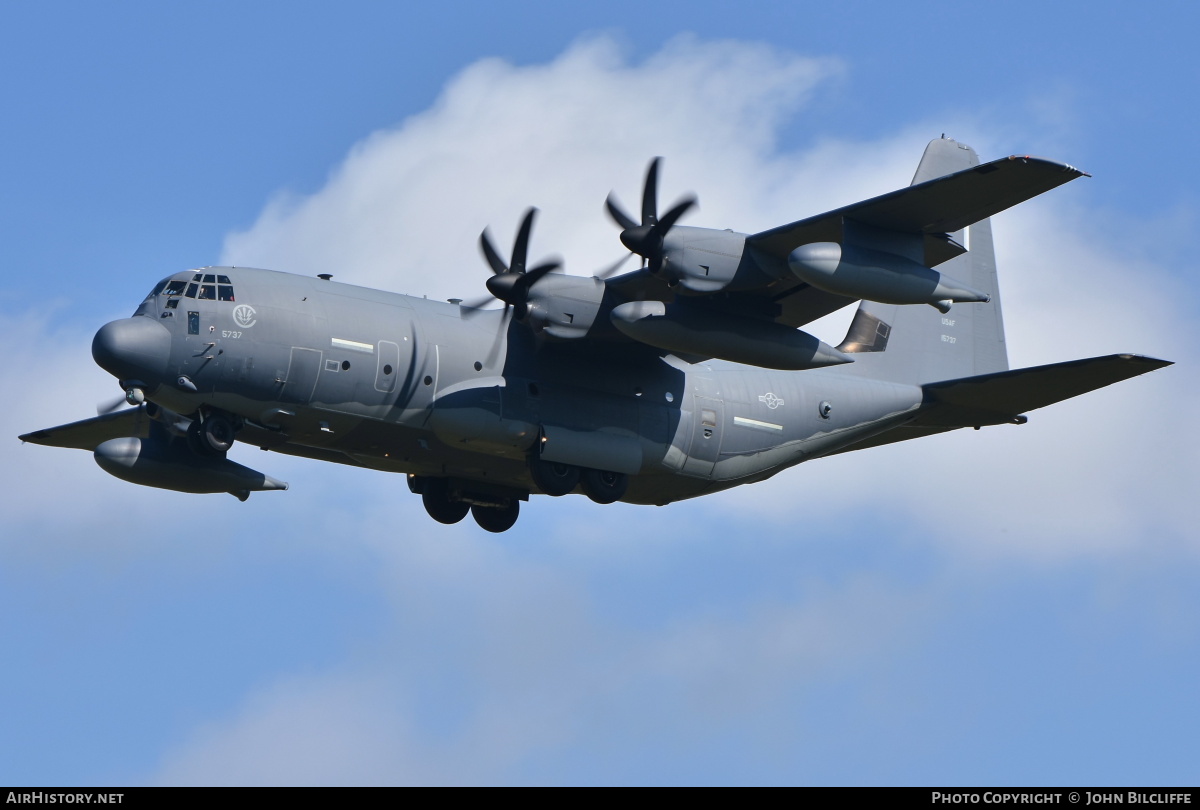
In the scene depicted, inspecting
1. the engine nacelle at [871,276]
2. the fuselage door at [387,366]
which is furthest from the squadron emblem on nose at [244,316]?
the engine nacelle at [871,276]

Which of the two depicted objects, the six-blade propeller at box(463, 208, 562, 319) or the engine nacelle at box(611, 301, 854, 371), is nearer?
the engine nacelle at box(611, 301, 854, 371)

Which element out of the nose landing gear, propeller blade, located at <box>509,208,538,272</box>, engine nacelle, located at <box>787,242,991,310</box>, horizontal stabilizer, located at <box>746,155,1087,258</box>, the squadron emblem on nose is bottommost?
the nose landing gear

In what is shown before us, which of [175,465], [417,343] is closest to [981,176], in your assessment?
[417,343]

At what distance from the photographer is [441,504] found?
23.8 meters

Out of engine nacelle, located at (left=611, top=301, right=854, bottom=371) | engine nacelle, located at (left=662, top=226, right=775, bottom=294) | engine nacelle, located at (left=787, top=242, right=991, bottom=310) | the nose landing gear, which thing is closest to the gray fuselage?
the nose landing gear

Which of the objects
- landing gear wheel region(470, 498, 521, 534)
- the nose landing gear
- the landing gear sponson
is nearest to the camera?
the nose landing gear

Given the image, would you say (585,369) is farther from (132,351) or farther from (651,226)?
(132,351)

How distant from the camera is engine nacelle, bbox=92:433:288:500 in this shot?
22.4m

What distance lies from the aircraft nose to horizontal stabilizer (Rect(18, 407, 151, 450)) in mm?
5135

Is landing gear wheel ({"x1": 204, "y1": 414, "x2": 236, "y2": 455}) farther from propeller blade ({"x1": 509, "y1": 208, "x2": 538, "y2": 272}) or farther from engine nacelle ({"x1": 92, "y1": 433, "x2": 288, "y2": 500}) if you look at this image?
propeller blade ({"x1": 509, "y1": 208, "x2": 538, "y2": 272})

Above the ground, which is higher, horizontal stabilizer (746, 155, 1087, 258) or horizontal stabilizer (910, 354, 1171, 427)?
horizontal stabilizer (746, 155, 1087, 258)

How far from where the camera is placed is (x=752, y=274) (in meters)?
20.9

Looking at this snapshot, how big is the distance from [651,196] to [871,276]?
11.1 ft
